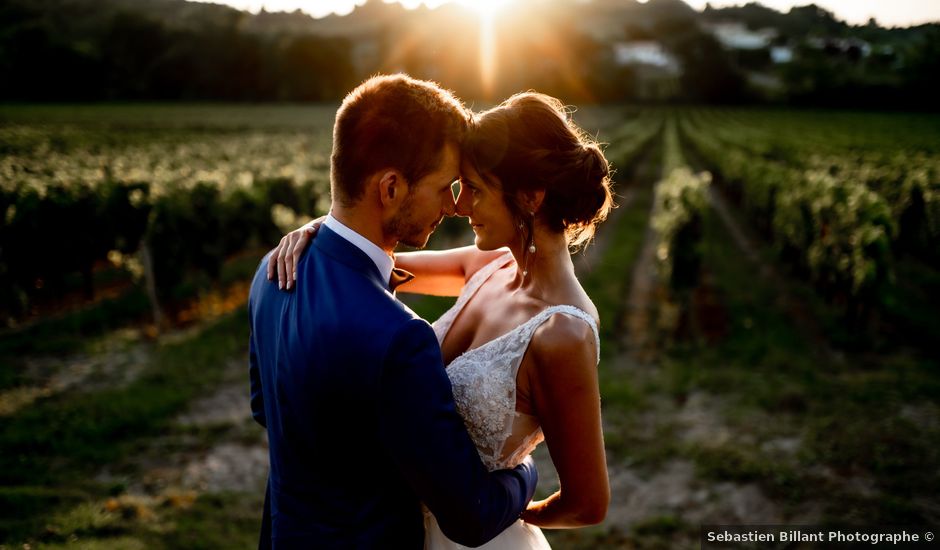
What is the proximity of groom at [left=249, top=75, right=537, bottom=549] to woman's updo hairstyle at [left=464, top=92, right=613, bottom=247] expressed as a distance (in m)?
0.13

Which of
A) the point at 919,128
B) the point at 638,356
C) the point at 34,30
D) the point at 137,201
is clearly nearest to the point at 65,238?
the point at 137,201

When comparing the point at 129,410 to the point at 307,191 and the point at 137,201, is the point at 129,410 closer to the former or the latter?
the point at 137,201

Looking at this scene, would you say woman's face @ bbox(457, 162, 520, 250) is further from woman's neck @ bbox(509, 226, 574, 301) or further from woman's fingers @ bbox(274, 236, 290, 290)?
woman's fingers @ bbox(274, 236, 290, 290)

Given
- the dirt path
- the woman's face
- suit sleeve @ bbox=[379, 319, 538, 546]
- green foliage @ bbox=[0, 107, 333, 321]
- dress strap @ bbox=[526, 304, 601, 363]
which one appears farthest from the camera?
green foliage @ bbox=[0, 107, 333, 321]

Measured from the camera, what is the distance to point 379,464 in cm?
177

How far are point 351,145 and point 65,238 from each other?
414 inches

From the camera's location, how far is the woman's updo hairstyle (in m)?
2.08

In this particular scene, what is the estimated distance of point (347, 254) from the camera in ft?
5.74

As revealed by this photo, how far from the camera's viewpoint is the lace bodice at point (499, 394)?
2049mm

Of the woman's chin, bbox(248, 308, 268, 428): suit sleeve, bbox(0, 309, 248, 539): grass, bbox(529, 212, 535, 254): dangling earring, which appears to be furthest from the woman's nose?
bbox(0, 309, 248, 539): grass

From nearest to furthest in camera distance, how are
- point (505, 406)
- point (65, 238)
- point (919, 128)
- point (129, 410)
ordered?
point (505, 406)
point (129, 410)
point (65, 238)
point (919, 128)

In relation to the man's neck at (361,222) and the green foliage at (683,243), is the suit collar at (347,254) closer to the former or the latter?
the man's neck at (361,222)

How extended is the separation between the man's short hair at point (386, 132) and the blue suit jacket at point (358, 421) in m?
0.20

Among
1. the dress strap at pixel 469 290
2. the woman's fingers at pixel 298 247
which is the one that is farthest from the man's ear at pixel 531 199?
the woman's fingers at pixel 298 247
